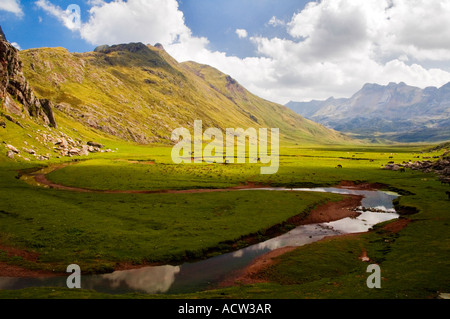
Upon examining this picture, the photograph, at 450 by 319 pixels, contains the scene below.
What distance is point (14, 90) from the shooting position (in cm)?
13212

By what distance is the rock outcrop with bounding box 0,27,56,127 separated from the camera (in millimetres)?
121250

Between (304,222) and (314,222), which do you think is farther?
(314,222)

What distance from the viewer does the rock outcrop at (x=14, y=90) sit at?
12125 centimetres

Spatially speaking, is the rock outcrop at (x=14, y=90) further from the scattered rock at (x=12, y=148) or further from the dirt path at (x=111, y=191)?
the dirt path at (x=111, y=191)

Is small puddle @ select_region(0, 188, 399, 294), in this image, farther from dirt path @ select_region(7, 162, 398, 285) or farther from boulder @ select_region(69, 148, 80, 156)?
boulder @ select_region(69, 148, 80, 156)

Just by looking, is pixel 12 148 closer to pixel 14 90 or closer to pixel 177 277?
pixel 14 90

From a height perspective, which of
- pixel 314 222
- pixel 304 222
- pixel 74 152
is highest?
pixel 74 152

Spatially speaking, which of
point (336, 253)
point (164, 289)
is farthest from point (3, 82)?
point (336, 253)

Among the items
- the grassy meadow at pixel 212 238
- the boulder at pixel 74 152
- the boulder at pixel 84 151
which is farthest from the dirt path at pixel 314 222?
the boulder at pixel 84 151

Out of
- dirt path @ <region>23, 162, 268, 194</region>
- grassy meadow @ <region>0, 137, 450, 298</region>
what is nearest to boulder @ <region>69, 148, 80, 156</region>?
dirt path @ <region>23, 162, 268, 194</region>

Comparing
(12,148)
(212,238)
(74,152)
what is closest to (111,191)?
(212,238)

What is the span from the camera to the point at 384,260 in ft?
97.5
